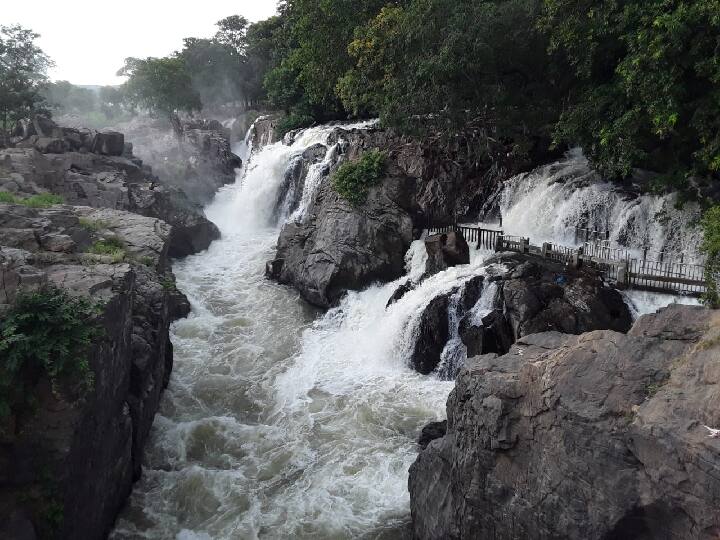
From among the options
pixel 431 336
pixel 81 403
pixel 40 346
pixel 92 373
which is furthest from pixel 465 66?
pixel 81 403

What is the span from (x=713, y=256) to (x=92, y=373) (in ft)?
39.3

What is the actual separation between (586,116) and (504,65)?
4116 mm

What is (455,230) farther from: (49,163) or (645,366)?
(49,163)

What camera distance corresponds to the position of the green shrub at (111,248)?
1265 cm

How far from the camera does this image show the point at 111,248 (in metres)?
14.0

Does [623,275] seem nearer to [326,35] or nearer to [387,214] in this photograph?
[387,214]

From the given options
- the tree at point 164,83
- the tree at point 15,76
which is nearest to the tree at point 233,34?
the tree at point 164,83

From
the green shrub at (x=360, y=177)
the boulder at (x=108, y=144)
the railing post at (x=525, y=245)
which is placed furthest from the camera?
the boulder at (x=108, y=144)

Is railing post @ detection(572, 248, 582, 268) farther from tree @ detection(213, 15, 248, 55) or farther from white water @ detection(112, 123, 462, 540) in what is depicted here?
tree @ detection(213, 15, 248, 55)

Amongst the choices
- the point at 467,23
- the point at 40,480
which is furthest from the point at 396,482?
the point at 467,23

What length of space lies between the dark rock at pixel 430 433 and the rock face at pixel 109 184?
16.5 meters

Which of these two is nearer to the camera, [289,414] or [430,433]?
[430,433]

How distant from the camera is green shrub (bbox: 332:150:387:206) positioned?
70.8 feet

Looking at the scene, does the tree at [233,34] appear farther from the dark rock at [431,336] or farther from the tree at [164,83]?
the dark rock at [431,336]
